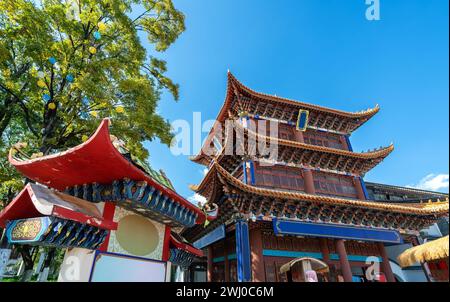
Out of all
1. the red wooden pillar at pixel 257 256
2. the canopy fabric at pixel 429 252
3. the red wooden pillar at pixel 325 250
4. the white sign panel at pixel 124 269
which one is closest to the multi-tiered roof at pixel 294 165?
the red wooden pillar at pixel 257 256

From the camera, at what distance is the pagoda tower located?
9.67 m

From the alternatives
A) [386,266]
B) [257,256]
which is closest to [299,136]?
[257,256]

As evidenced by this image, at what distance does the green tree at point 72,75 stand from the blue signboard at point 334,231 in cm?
601

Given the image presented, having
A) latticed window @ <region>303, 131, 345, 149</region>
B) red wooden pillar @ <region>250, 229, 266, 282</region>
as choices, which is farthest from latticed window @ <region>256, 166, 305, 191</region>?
latticed window @ <region>303, 131, 345, 149</region>

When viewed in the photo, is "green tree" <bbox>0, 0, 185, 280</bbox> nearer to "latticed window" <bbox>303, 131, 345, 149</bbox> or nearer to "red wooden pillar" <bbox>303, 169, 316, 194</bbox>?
"red wooden pillar" <bbox>303, 169, 316, 194</bbox>

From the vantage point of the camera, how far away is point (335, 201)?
33.9 ft

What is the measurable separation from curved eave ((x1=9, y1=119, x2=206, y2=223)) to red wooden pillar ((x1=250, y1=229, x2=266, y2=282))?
666 centimetres

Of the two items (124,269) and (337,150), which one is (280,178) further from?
(124,269)

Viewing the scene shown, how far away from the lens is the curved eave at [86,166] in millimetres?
3430

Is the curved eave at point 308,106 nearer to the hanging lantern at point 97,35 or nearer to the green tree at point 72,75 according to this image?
the green tree at point 72,75
